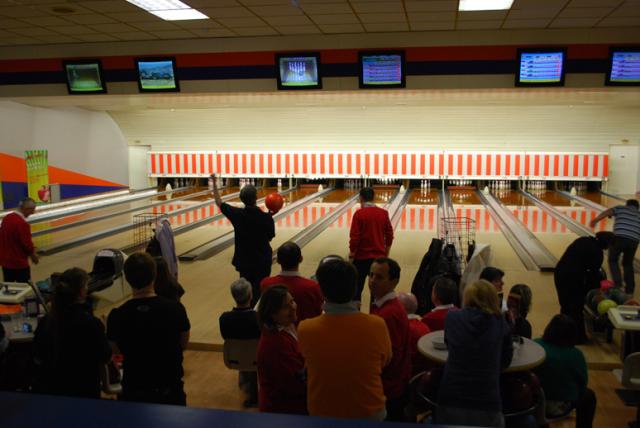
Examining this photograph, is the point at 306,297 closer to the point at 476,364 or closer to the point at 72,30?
the point at 476,364

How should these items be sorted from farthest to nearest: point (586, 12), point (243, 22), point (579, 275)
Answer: point (243, 22) → point (586, 12) → point (579, 275)

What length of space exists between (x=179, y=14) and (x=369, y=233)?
10.6 feet

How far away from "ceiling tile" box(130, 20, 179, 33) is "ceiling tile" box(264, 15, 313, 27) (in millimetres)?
1182

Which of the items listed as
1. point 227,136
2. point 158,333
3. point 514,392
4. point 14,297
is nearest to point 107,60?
point 14,297

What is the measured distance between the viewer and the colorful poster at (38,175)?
1297 cm

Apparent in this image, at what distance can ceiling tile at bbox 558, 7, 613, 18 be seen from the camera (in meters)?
6.00

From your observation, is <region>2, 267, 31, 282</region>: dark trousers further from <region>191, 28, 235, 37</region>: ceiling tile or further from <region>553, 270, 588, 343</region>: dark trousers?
<region>553, 270, 588, 343</region>: dark trousers

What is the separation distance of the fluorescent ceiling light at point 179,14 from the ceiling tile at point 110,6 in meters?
0.25

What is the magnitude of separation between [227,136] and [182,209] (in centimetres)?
520

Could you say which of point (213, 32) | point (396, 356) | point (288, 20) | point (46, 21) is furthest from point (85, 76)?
point (396, 356)

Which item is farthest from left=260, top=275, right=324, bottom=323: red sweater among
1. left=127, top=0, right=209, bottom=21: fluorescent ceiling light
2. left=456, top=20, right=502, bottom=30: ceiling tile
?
left=456, top=20, right=502, bottom=30: ceiling tile

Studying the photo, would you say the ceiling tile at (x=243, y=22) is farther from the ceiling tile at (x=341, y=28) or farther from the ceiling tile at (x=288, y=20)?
the ceiling tile at (x=341, y=28)

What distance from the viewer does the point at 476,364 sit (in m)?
2.59

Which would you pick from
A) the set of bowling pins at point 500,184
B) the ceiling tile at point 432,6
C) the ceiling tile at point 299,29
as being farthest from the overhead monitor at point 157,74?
the set of bowling pins at point 500,184
